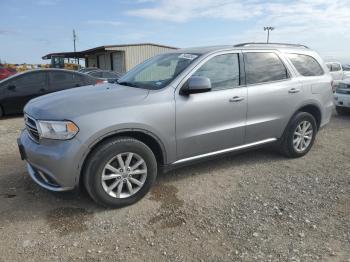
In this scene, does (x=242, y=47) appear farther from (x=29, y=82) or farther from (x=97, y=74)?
Answer: (x=97, y=74)

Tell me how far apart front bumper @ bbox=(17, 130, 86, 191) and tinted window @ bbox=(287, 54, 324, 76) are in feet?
11.4

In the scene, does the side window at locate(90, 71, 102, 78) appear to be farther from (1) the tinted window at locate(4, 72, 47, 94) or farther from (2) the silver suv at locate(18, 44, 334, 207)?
(2) the silver suv at locate(18, 44, 334, 207)

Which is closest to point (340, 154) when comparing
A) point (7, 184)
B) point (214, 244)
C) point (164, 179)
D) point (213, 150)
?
point (213, 150)

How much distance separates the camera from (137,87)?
13.8ft

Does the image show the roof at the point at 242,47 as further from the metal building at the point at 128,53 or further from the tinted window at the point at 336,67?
the metal building at the point at 128,53

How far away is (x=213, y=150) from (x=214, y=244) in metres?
1.47

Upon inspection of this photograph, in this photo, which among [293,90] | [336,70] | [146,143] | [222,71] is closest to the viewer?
[146,143]

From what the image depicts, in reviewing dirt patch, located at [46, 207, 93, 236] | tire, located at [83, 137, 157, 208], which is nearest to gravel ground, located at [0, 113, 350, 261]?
dirt patch, located at [46, 207, 93, 236]

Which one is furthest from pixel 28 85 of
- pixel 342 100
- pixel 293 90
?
pixel 342 100

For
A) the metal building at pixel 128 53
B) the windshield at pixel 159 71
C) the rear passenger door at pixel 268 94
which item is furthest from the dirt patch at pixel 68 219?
the metal building at pixel 128 53

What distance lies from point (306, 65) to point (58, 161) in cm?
399

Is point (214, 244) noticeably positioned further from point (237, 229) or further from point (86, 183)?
point (86, 183)

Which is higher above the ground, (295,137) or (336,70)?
(336,70)

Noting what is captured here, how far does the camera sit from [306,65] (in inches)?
210
